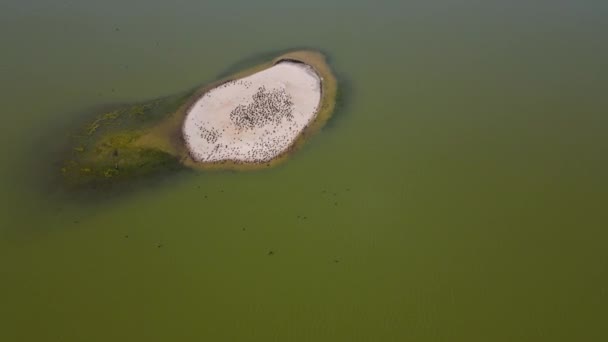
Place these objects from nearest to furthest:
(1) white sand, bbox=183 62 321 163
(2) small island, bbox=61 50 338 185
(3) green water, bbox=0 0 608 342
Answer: (3) green water, bbox=0 0 608 342 < (2) small island, bbox=61 50 338 185 < (1) white sand, bbox=183 62 321 163

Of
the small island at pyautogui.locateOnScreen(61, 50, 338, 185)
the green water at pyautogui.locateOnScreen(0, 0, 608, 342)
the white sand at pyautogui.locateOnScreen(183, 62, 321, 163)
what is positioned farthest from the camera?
the white sand at pyautogui.locateOnScreen(183, 62, 321, 163)

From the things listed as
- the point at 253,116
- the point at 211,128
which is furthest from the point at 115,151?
the point at 253,116

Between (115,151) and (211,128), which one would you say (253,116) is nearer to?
(211,128)

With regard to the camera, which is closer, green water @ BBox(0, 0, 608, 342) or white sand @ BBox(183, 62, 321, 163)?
green water @ BBox(0, 0, 608, 342)

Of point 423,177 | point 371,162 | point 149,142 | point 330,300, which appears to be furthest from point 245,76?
point 330,300

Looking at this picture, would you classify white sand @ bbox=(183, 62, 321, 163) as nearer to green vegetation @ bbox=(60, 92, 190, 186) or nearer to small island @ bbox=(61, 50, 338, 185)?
small island @ bbox=(61, 50, 338, 185)

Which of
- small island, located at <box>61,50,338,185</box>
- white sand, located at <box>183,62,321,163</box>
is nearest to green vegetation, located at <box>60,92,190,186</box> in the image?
small island, located at <box>61,50,338,185</box>
